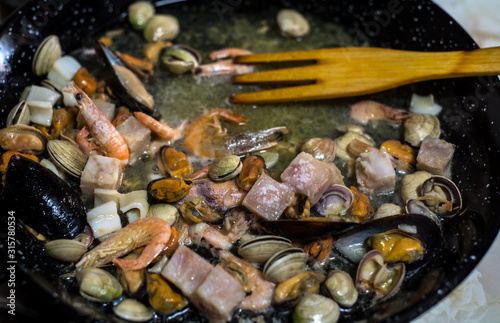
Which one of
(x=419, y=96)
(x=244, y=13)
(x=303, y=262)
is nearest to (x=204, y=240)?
(x=303, y=262)

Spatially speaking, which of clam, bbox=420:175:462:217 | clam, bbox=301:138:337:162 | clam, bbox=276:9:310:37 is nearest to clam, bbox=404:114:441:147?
clam, bbox=420:175:462:217

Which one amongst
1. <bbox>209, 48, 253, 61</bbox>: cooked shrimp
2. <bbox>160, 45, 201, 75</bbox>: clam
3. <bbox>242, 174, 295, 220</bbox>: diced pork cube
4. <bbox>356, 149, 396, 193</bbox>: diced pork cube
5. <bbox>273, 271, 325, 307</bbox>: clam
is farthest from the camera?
<bbox>209, 48, 253, 61</bbox>: cooked shrimp

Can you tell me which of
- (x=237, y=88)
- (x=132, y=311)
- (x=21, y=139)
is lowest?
(x=132, y=311)

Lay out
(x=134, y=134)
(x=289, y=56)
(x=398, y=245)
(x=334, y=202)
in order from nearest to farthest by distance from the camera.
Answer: (x=398, y=245) → (x=334, y=202) → (x=134, y=134) → (x=289, y=56)

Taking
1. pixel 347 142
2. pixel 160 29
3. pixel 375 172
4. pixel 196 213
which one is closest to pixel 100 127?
pixel 196 213

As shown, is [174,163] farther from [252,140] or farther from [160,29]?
[160,29]

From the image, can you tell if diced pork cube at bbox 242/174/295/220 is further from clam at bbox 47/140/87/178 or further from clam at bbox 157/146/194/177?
clam at bbox 47/140/87/178

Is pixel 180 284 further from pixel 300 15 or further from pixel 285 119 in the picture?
pixel 300 15
